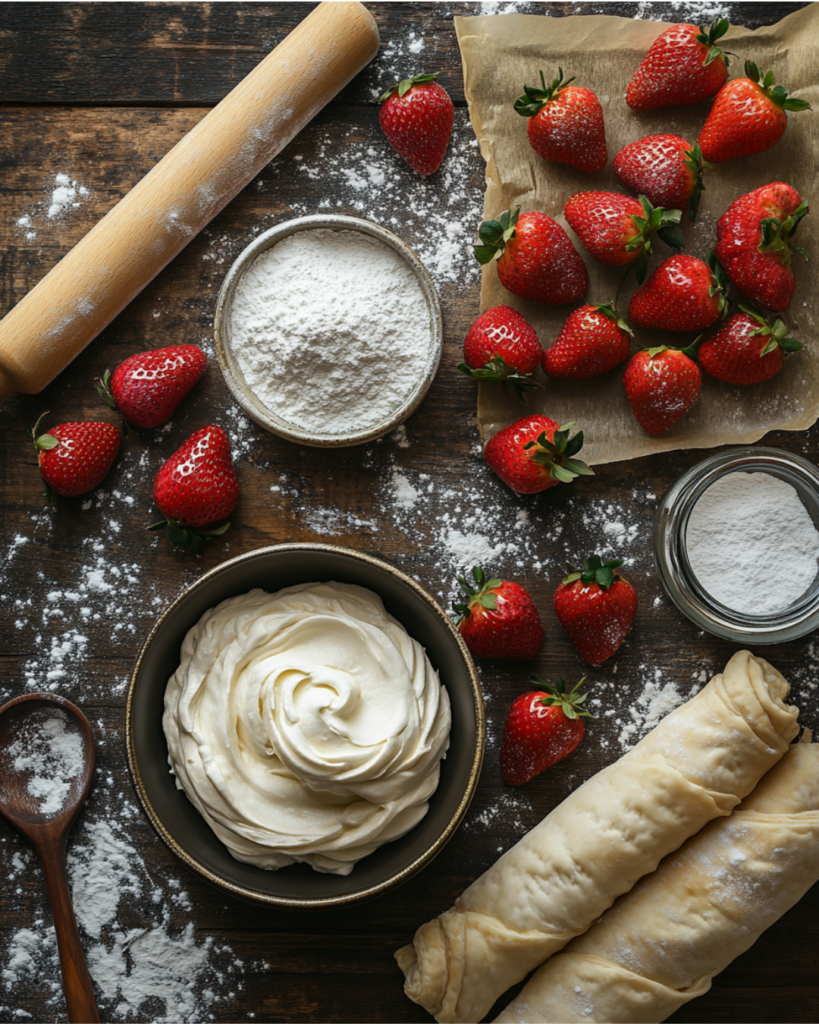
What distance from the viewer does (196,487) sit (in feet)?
5.26

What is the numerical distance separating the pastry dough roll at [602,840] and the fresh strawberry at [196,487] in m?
0.92

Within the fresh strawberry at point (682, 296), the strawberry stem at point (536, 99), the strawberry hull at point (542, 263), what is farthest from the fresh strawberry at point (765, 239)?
the strawberry stem at point (536, 99)

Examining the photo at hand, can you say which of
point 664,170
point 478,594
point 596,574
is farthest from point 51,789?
point 664,170

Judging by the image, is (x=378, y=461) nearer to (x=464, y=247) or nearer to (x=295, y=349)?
(x=295, y=349)

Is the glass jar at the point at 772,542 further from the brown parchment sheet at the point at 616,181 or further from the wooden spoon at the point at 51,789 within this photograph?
the wooden spoon at the point at 51,789

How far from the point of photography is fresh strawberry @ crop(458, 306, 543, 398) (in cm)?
161

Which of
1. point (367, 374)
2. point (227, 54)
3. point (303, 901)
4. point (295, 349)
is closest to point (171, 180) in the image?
point (227, 54)

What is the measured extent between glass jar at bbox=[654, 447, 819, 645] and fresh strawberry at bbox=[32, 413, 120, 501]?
1.18m

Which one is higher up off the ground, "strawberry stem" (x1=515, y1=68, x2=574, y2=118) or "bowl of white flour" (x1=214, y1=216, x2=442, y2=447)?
"strawberry stem" (x1=515, y1=68, x2=574, y2=118)

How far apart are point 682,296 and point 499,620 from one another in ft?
2.47

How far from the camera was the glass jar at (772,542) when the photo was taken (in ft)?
5.15

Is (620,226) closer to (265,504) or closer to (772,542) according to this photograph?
(772,542)

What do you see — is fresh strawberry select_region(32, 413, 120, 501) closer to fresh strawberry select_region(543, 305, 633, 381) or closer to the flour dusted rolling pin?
the flour dusted rolling pin

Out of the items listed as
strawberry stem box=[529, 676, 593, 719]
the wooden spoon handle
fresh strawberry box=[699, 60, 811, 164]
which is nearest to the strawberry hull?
fresh strawberry box=[699, 60, 811, 164]
